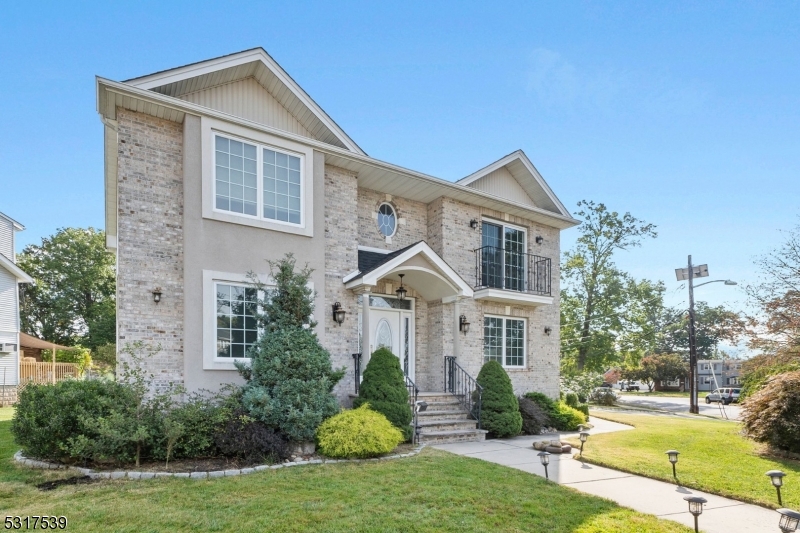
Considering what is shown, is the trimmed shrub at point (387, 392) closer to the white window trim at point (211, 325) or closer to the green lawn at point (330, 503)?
the green lawn at point (330, 503)

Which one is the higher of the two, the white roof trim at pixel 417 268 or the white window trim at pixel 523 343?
the white roof trim at pixel 417 268

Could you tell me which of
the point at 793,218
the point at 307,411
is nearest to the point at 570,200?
the point at 793,218

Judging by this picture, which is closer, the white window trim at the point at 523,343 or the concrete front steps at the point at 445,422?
the concrete front steps at the point at 445,422

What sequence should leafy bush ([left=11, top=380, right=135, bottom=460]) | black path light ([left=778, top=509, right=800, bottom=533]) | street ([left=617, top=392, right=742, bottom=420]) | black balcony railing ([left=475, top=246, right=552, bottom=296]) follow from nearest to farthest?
black path light ([left=778, top=509, right=800, bottom=533]), leafy bush ([left=11, top=380, right=135, bottom=460]), black balcony railing ([left=475, top=246, right=552, bottom=296]), street ([left=617, top=392, right=742, bottom=420])

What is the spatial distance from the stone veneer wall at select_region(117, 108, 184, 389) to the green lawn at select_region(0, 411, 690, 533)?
2.57 metres

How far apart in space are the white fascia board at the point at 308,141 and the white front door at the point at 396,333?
3526mm

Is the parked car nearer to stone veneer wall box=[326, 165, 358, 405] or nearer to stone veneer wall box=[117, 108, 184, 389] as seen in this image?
stone veneer wall box=[326, 165, 358, 405]

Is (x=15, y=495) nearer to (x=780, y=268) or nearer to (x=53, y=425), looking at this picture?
(x=53, y=425)

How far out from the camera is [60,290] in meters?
37.2

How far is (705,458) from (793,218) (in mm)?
10739

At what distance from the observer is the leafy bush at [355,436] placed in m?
7.93

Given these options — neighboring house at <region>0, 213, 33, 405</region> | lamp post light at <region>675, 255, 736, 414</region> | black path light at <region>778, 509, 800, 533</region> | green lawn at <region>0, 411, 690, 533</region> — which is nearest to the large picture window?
green lawn at <region>0, 411, 690, 533</region>

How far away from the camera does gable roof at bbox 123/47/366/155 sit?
9.28 metres

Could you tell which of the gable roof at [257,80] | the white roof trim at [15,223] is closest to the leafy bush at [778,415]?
the gable roof at [257,80]
